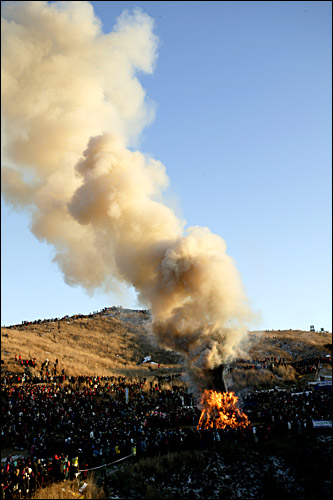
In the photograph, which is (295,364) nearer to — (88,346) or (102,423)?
(88,346)

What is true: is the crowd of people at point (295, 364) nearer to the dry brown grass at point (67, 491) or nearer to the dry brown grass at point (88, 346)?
the dry brown grass at point (88, 346)

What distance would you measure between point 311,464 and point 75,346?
46.6 metres

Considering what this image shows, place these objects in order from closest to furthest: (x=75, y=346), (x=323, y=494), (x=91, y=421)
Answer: (x=323, y=494) < (x=91, y=421) < (x=75, y=346)

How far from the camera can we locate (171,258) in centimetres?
2638

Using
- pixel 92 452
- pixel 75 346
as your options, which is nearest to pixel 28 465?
pixel 92 452

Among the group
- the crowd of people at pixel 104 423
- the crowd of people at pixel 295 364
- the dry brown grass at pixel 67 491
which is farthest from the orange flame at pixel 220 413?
the crowd of people at pixel 295 364

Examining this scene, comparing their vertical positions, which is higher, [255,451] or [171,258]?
[171,258]

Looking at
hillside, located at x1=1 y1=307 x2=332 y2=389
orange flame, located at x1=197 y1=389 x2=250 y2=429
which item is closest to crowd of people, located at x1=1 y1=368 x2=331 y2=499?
orange flame, located at x1=197 y1=389 x2=250 y2=429

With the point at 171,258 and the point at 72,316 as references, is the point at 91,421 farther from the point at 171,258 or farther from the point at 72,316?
the point at 72,316

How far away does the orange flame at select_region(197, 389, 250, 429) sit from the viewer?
22922 mm

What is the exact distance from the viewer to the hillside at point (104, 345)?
4719 centimetres

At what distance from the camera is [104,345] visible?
62781 millimetres

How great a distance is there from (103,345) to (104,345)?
213mm

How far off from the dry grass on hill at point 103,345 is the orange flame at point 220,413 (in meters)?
18.3
